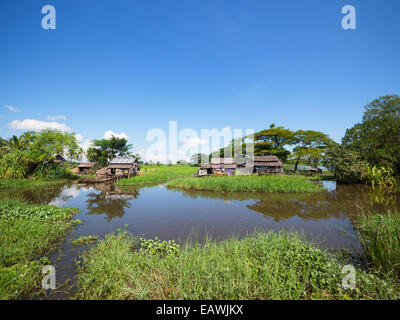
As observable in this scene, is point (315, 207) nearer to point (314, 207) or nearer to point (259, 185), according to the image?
point (314, 207)

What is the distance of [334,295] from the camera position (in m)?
2.95

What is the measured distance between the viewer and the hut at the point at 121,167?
94.0ft

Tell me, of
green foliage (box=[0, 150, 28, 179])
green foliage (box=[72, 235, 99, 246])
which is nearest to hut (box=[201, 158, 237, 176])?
green foliage (box=[72, 235, 99, 246])

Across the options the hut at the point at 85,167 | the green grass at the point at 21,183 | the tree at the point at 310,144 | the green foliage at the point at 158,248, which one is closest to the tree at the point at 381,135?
the tree at the point at 310,144

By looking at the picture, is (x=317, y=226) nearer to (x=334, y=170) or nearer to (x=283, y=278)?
(x=283, y=278)

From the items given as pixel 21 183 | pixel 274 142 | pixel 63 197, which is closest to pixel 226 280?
pixel 63 197

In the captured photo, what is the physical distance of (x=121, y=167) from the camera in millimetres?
28688

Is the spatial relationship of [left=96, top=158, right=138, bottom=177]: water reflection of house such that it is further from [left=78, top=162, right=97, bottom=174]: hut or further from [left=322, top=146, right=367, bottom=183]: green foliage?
[left=322, top=146, right=367, bottom=183]: green foliage

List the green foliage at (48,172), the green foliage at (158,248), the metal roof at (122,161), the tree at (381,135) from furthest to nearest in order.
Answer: the metal roof at (122,161)
the green foliage at (48,172)
the tree at (381,135)
the green foliage at (158,248)

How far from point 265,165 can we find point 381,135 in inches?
586

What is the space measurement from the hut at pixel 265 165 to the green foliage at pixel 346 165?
7.97 m

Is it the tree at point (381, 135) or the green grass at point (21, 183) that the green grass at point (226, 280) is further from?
the tree at point (381, 135)
